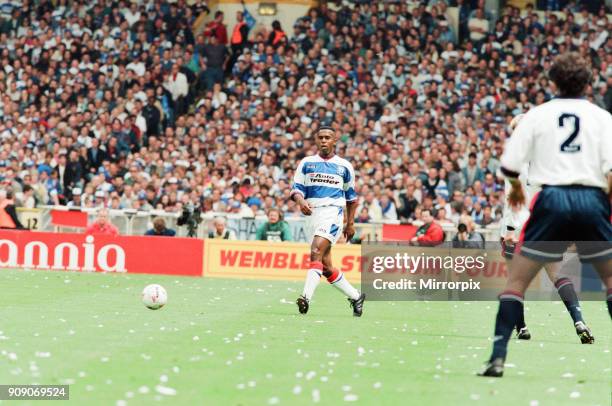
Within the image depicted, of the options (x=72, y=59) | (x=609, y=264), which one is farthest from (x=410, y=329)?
(x=72, y=59)

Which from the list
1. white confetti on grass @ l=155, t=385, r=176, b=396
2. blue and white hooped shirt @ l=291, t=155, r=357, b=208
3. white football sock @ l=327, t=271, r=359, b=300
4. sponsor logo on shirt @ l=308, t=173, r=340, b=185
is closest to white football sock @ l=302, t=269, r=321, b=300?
white football sock @ l=327, t=271, r=359, b=300

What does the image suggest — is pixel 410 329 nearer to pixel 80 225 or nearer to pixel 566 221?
pixel 566 221

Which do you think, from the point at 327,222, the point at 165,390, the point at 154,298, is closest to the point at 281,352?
the point at 165,390

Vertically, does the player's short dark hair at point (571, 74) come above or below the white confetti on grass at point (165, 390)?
above

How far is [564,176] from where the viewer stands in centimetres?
904

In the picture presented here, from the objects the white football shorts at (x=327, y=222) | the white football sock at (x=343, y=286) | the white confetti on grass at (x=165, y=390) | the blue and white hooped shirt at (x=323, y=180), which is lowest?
the white football sock at (x=343, y=286)

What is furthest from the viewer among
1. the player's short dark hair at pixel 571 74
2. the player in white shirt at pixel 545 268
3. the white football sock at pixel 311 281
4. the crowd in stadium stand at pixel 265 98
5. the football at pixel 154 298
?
the crowd in stadium stand at pixel 265 98

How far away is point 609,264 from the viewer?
926cm

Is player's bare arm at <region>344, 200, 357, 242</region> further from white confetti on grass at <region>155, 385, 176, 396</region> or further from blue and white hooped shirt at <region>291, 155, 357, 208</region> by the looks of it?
white confetti on grass at <region>155, 385, 176, 396</region>

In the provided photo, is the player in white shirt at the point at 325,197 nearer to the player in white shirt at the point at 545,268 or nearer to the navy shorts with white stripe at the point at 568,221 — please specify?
the player in white shirt at the point at 545,268

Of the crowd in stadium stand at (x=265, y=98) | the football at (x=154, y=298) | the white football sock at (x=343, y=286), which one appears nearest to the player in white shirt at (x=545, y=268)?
the white football sock at (x=343, y=286)

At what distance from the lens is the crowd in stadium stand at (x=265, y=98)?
2811cm

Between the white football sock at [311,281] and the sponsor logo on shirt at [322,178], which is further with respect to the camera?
the sponsor logo on shirt at [322,178]

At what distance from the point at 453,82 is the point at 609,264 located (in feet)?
72.5
